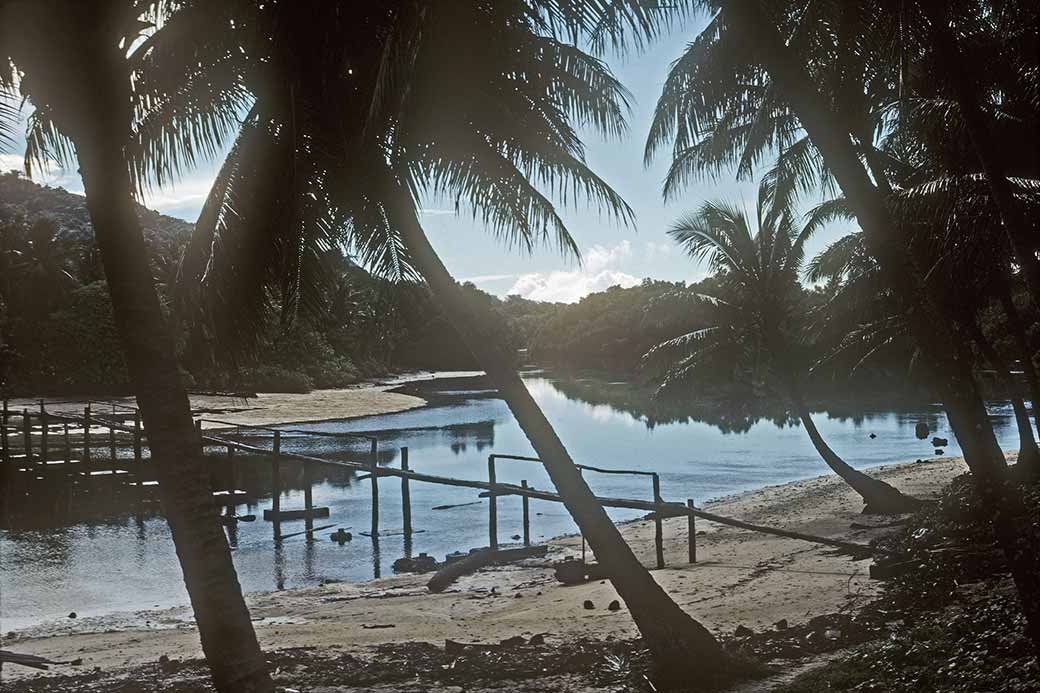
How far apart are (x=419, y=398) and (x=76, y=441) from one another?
105 feet

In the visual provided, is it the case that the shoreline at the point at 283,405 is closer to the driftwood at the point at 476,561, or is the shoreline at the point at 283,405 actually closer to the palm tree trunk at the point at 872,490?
the driftwood at the point at 476,561

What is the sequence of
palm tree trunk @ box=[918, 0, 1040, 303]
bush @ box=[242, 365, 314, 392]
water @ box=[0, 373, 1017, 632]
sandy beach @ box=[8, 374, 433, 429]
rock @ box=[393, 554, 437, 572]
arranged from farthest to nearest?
1. bush @ box=[242, 365, 314, 392]
2. sandy beach @ box=[8, 374, 433, 429]
3. rock @ box=[393, 554, 437, 572]
4. water @ box=[0, 373, 1017, 632]
5. palm tree trunk @ box=[918, 0, 1040, 303]

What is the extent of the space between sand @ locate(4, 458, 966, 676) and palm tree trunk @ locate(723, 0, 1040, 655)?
308 centimetres

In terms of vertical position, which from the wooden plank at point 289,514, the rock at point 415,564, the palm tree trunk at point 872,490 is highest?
the palm tree trunk at point 872,490

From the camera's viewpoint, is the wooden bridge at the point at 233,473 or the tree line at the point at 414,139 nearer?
the tree line at the point at 414,139

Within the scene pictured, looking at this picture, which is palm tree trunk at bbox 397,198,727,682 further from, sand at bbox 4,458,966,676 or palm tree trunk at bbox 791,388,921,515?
palm tree trunk at bbox 791,388,921,515

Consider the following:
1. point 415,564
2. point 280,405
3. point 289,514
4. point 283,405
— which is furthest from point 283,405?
point 415,564

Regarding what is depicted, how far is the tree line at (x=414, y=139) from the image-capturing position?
579cm

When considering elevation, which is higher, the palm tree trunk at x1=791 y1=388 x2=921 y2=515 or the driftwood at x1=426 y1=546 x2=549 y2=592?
the palm tree trunk at x1=791 y1=388 x2=921 y2=515

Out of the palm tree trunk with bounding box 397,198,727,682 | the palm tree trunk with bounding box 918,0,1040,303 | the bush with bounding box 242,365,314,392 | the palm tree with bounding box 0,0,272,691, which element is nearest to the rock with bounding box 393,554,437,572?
the palm tree trunk with bounding box 397,198,727,682

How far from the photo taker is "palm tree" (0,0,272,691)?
18.5 ft

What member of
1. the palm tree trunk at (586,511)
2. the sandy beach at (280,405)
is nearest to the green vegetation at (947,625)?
the palm tree trunk at (586,511)

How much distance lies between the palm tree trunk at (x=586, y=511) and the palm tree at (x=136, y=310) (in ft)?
9.24

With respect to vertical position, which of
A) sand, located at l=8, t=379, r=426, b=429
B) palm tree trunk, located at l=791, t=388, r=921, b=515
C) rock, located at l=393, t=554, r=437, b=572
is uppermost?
sand, located at l=8, t=379, r=426, b=429
